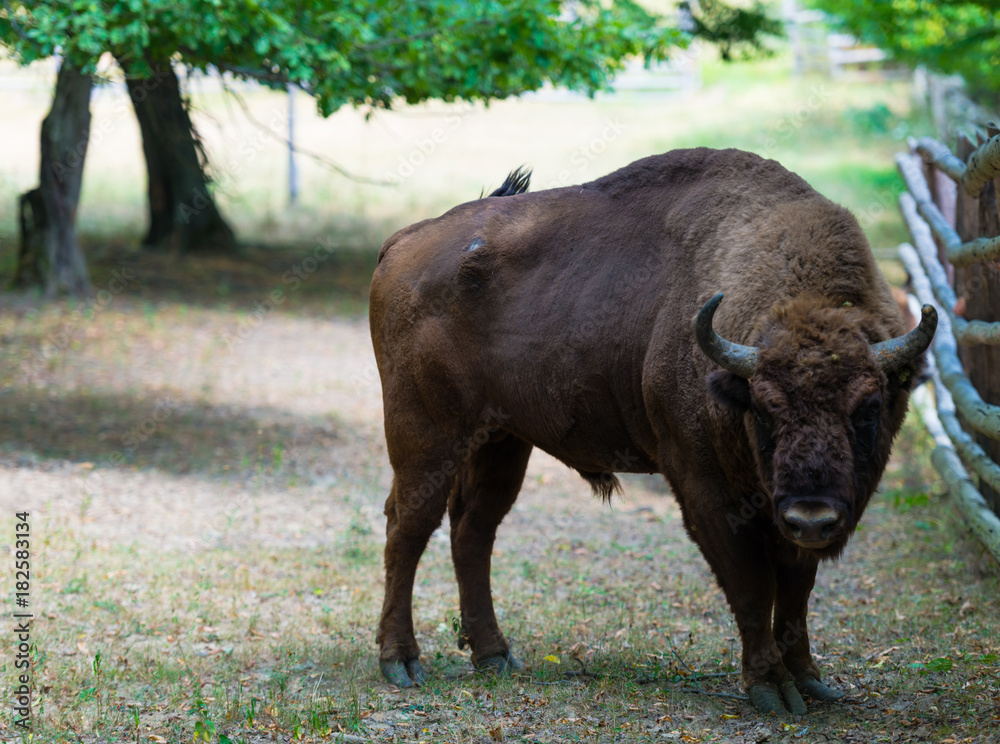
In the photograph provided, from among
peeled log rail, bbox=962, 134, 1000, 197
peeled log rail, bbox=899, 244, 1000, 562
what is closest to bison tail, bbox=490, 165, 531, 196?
peeled log rail, bbox=962, 134, 1000, 197

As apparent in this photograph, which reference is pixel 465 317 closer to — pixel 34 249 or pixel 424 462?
pixel 424 462

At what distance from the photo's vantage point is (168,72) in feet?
35.2

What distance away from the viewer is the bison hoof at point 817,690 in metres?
4.76

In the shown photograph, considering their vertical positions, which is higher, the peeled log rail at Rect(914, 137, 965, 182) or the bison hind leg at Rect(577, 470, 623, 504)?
the peeled log rail at Rect(914, 137, 965, 182)

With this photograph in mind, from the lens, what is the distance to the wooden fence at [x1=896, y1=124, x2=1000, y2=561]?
5867 mm

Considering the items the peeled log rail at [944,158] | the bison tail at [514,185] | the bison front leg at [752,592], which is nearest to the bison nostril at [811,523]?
the bison front leg at [752,592]

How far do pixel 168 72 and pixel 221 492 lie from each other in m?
4.83

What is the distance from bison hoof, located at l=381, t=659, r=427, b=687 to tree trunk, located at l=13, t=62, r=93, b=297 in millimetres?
8788

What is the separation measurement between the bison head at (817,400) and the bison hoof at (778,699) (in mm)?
786

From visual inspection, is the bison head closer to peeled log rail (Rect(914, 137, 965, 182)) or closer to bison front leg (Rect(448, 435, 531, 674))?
bison front leg (Rect(448, 435, 531, 674))

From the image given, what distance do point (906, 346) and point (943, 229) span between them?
12.4ft

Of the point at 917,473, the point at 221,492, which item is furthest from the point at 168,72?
the point at 917,473

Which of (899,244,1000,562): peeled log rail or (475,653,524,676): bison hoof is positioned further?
(899,244,1000,562): peeled log rail

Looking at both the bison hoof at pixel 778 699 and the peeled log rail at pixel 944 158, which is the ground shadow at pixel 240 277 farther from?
the bison hoof at pixel 778 699
